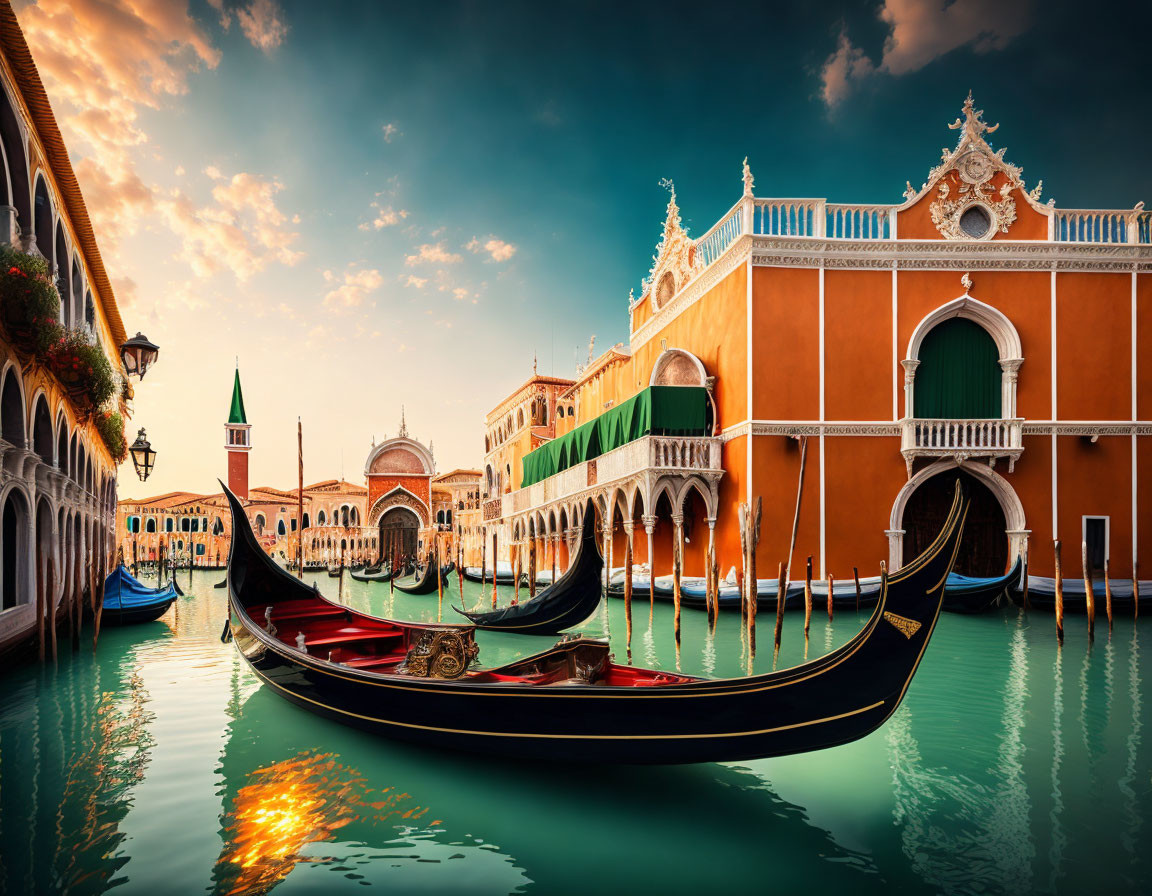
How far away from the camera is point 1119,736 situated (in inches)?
167

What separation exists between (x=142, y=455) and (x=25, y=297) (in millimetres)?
2746

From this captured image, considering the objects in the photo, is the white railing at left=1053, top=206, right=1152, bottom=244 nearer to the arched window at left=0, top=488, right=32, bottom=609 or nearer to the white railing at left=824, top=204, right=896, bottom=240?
the white railing at left=824, top=204, right=896, bottom=240

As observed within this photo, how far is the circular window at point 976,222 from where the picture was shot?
31.2 feet

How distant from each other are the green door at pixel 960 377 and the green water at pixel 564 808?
15.6 ft

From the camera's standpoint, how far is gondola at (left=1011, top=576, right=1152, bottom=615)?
29.3 ft

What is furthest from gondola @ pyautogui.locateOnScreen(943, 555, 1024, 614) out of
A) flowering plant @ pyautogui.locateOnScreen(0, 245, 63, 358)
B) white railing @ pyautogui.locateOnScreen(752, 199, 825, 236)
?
flowering plant @ pyautogui.locateOnScreen(0, 245, 63, 358)

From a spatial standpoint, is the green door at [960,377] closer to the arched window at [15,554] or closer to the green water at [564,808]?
the green water at [564,808]

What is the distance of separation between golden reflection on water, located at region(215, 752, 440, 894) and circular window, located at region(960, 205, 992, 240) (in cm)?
931

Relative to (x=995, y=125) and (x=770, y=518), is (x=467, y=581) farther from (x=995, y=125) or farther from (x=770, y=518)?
(x=995, y=125)

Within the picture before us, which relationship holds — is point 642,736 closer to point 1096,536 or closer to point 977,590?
point 977,590

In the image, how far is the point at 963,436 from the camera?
9.18 meters

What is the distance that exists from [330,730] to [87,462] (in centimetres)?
689

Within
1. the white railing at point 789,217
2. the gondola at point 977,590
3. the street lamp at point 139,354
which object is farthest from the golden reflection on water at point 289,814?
the white railing at point 789,217

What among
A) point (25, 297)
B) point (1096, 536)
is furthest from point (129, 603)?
point (1096, 536)
